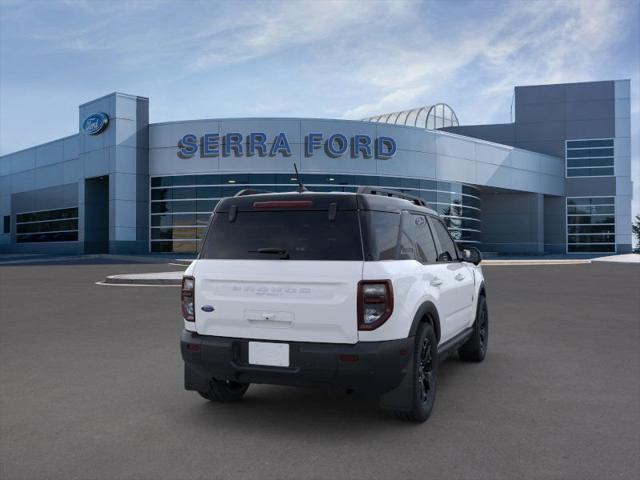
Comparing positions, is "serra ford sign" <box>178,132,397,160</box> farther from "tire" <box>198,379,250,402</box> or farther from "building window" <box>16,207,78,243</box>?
"tire" <box>198,379,250,402</box>

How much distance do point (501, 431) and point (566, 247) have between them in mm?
49778

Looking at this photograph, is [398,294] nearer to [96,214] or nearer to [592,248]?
[96,214]

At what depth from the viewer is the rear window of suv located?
4504 mm

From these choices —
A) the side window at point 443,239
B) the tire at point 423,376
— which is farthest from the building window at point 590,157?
the tire at point 423,376

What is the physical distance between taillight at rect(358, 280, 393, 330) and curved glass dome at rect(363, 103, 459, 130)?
2029 inches

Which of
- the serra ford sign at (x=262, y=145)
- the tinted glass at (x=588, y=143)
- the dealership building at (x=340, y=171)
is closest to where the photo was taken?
the serra ford sign at (x=262, y=145)

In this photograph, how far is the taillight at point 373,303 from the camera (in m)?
4.32

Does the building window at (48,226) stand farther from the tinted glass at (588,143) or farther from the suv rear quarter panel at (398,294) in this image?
Answer: the suv rear quarter panel at (398,294)

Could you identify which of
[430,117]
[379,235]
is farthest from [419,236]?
[430,117]

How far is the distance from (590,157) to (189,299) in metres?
51.3

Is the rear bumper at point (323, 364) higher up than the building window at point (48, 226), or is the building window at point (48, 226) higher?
the building window at point (48, 226)

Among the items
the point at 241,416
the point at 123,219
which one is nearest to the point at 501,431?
the point at 241,416

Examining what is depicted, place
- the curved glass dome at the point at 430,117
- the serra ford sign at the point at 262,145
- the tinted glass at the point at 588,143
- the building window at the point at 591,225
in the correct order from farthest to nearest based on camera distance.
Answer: the curved glass dome at the point at 430,117
the building window at the point at 591,225
the tinted glass at the point at 588,143
the serra ford sign at the point at 262,145

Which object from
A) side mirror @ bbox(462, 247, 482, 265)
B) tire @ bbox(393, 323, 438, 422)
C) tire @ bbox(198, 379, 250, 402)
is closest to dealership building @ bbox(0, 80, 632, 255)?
side mirror @ bbox(462, 247, 482, 265)
